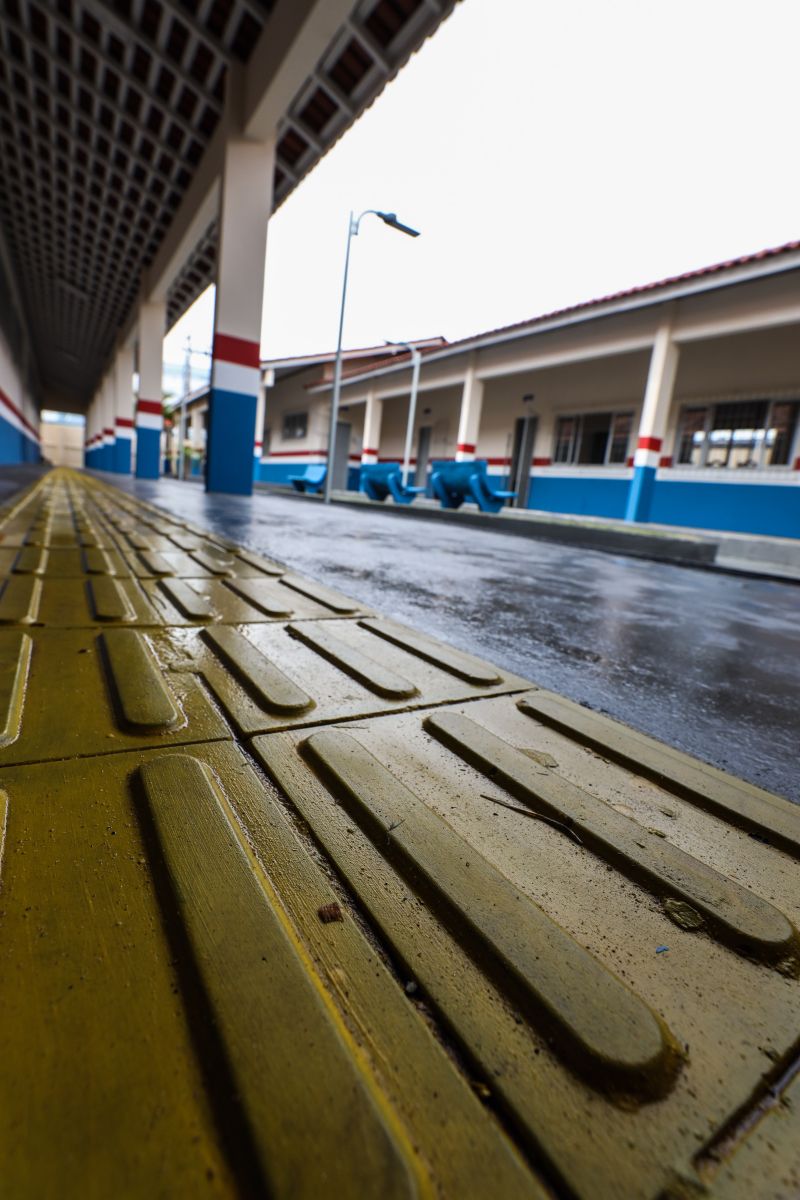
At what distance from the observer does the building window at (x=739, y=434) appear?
10664mm

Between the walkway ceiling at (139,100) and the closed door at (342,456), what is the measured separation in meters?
8.29

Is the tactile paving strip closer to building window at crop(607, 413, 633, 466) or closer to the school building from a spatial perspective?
the school building

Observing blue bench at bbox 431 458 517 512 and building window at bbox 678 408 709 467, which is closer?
blue bench at bbox 431 458 517 512

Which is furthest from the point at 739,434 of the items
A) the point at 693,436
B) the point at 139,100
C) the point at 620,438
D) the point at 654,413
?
the point at 139,100

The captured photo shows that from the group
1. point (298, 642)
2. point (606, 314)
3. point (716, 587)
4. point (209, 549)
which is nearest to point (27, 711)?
point (298, 642)

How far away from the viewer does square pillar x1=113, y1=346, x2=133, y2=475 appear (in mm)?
21391

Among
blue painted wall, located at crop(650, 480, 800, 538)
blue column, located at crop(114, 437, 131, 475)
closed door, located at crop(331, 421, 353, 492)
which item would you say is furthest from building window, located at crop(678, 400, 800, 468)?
blue column, located at crop(114, 437, 131, 475)

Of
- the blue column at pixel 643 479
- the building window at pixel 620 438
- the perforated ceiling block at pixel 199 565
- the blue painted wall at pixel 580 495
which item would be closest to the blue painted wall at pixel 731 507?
the blue column at pixel 643 479

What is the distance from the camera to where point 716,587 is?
388 cm

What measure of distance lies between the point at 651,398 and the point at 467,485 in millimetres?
4417

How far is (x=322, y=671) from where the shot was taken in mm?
1370

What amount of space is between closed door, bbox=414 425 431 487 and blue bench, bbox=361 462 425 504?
6897 mm

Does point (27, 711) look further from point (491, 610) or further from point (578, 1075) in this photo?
point (491, 610)

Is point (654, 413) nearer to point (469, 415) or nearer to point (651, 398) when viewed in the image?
point (651, 398)
